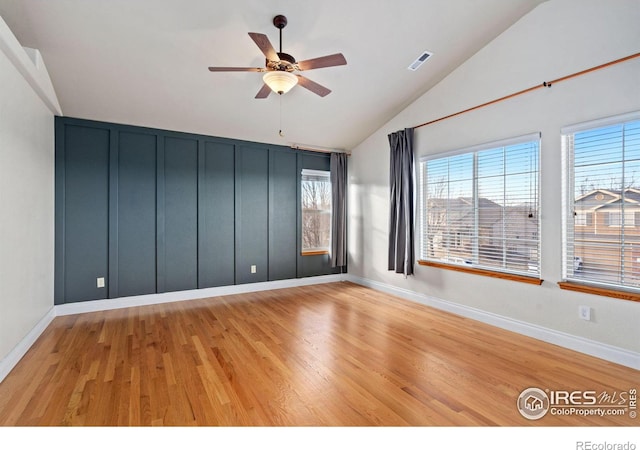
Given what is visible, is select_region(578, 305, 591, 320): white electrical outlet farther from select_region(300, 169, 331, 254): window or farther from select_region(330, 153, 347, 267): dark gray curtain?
select_region(300, 169, 331, 254): window

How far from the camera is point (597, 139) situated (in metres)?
2.76

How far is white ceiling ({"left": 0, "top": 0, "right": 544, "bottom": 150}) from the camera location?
267 centimetres

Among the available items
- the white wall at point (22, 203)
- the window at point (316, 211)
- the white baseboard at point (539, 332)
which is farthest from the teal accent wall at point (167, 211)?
the white baseboard at point (539, 332)

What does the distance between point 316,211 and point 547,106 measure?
3762 millimetres

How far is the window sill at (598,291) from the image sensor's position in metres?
2.57

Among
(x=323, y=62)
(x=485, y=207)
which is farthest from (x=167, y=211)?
(x=485, y=207)

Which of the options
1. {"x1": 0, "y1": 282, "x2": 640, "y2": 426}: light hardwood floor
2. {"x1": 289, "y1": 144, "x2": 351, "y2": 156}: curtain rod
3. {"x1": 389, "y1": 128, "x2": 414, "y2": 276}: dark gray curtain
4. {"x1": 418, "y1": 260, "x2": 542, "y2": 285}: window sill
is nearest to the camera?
{"x1": 0, "y1": 282, "x2": 640, "y2": 426}: light hardwood floor

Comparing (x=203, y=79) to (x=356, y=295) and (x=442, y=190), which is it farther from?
(x=356, y=295)

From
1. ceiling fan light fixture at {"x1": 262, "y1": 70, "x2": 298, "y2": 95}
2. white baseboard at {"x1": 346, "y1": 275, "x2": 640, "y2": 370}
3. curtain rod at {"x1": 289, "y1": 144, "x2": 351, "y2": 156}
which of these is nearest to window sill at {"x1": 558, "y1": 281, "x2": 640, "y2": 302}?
white baseboard at {"x1": 346, "y1": 275, "x2": 640, "y2": 370}

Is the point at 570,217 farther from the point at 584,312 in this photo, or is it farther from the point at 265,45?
the point at 265,45

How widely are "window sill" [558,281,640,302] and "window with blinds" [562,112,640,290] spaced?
65 mm

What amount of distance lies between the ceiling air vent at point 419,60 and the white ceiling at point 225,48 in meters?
0.07
